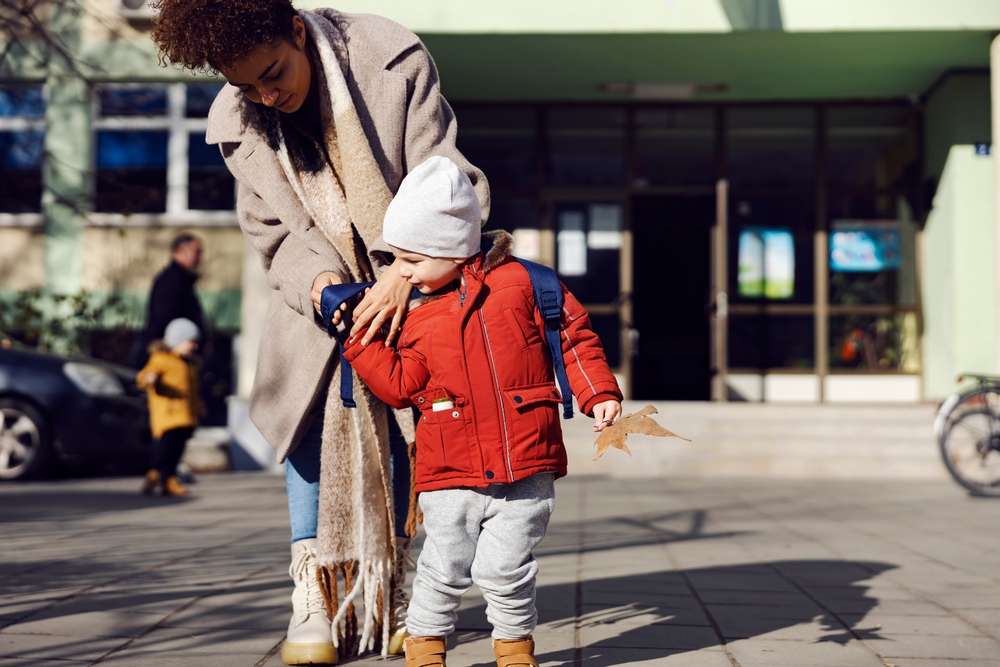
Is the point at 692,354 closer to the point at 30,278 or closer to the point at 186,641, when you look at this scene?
the point at 30,278

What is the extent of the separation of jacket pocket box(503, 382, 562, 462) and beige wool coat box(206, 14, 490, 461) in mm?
611

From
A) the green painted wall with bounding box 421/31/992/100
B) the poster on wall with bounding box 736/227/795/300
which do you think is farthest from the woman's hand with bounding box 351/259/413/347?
the poster on wall with bounding box 736/227/795/300

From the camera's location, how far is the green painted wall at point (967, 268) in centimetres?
1150

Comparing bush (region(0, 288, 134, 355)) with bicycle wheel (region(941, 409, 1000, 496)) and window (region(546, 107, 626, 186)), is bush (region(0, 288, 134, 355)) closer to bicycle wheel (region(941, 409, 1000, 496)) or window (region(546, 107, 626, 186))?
window (region(546, 107, 626, 186))

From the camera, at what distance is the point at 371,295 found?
265cm

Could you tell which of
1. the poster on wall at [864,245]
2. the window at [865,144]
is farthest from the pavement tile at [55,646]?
the window at [865,144]

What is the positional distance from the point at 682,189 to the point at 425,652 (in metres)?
11.0

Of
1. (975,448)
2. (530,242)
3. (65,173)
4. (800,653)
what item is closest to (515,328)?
(800,653)

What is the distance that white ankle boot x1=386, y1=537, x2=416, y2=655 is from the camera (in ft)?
10.2

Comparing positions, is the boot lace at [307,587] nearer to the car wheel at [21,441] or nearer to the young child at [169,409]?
the young child at [169,409]

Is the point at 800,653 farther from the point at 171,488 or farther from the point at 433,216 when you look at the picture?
the point at 171,488

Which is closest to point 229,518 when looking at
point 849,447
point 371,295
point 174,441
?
point 174,441

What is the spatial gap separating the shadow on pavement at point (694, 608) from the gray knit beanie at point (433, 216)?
3.97 feet

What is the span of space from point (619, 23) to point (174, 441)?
5.81m
